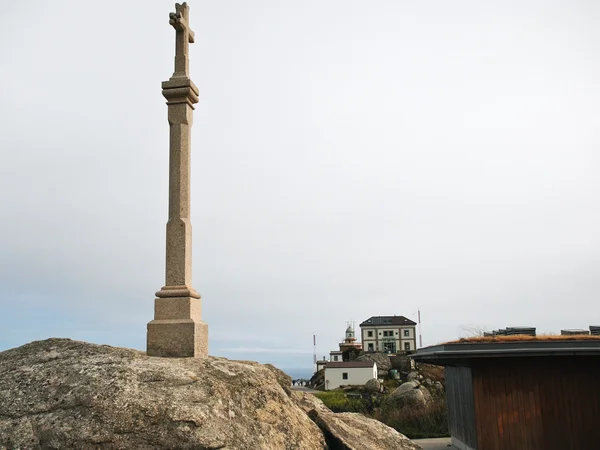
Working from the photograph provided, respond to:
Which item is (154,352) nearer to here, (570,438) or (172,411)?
(172,411)

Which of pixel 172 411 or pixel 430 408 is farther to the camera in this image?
pixel 430 408

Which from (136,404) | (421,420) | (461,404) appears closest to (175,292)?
(136,404)

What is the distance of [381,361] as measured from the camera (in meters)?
60.1

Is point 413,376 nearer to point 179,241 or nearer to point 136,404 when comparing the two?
point 179,241

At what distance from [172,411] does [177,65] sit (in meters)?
6.11

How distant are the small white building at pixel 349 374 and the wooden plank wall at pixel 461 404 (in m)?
35.2

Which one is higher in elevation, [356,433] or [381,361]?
[356,433]

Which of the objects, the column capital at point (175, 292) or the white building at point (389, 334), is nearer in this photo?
the column capital at point (175, 292)

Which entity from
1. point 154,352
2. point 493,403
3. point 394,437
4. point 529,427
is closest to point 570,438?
point 529,427

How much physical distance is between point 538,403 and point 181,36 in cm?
1321

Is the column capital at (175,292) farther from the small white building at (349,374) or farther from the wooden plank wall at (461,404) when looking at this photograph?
the small white building at (349,374)

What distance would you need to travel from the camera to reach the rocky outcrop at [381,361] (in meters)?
59.2

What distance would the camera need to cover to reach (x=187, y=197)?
9.64 m

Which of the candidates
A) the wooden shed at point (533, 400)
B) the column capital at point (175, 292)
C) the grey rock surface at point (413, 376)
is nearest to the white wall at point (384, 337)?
the grey rock surface at point (413, 376)
